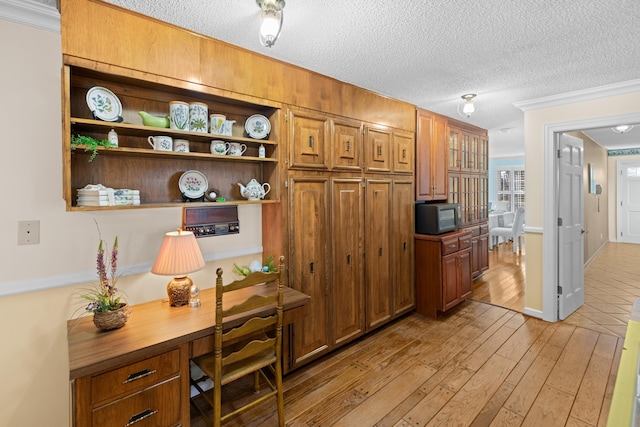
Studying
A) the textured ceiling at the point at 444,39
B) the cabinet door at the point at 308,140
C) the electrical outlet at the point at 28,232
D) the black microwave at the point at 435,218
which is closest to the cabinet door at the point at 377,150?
the textured ceiling at the point at 444,39

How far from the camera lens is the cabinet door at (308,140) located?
96.8 inches

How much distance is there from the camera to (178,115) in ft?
6.42

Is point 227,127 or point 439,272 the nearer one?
point 227,127

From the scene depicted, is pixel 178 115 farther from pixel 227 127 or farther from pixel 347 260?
pixel 347 260

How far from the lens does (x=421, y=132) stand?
373cm

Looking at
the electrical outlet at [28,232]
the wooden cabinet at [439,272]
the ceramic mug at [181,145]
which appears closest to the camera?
the electrical outlet at [28,232]

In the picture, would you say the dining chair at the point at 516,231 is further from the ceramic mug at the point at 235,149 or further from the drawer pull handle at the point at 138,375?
the drawer pull handle at the point at 138,375

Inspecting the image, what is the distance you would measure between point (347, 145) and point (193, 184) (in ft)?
4.49

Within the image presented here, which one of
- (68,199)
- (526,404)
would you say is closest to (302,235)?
(68,199)

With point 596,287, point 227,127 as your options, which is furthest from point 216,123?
point 596,287

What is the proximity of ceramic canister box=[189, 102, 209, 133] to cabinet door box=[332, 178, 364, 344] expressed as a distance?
1.15 m

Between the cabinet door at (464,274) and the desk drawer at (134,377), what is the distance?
3223 mm

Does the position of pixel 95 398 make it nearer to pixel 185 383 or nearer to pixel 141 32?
pixel 185 383

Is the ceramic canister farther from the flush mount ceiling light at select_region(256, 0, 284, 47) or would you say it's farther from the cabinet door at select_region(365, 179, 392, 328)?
the cabinet door at select_region(365, 179, 392, 328)
